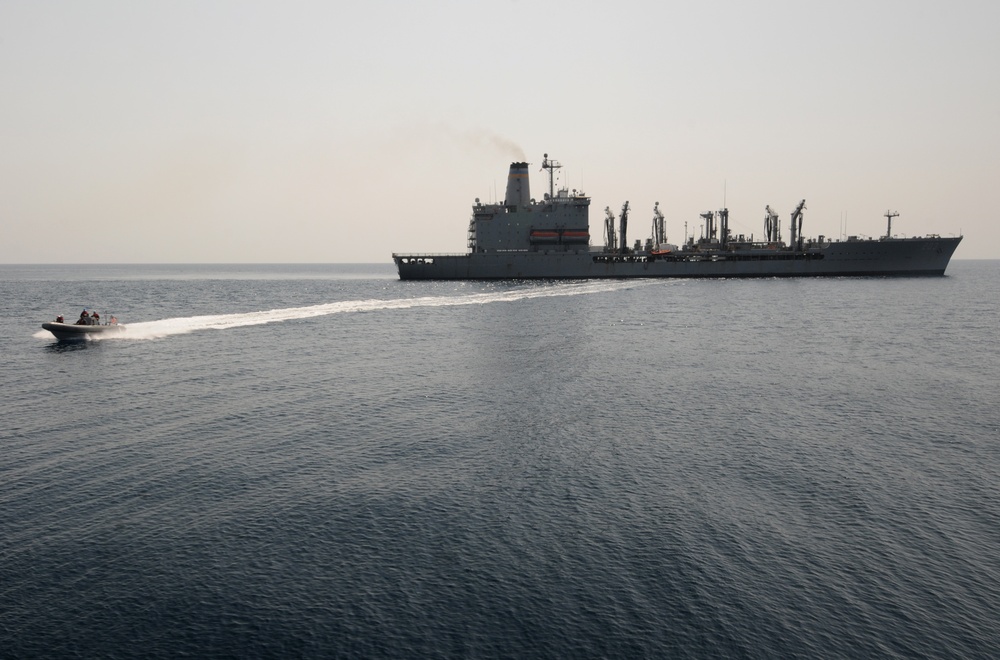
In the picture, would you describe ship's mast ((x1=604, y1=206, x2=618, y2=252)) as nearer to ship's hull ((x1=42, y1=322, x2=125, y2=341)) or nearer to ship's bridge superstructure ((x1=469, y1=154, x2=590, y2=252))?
ship's bridge superstructure ((x1=469, y1=154, x2=590, y2=252))

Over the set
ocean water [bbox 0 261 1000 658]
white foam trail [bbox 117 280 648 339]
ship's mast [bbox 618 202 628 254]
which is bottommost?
ocean water [bbox 0 261 1000 658]

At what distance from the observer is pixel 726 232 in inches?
5945

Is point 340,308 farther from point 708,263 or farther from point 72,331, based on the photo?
point 708,263

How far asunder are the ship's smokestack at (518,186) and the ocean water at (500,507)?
305 ft

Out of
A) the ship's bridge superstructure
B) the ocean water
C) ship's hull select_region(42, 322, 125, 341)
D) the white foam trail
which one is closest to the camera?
the ocean water

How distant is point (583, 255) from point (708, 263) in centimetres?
3053

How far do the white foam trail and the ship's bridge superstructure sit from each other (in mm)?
12237

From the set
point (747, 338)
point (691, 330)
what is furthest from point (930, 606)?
point (691, 330)

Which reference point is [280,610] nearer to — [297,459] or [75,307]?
[297,459]

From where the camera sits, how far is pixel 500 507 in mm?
21219

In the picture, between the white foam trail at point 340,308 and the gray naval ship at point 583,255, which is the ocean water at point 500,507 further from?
the gray naval ship at point 583,255

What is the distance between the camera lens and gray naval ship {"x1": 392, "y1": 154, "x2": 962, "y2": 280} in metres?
134

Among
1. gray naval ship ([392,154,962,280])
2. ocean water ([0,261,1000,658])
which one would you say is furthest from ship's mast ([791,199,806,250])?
ocean water ([0,261,1000,658])

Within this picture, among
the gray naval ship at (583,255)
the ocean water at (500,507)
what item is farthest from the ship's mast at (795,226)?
the ocean water at (500,507)
